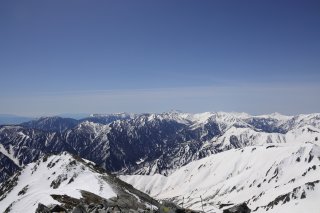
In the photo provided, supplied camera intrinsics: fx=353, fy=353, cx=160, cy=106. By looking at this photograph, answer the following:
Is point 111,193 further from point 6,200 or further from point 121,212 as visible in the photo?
point 121,212

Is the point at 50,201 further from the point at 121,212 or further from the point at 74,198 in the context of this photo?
the point at 121,212

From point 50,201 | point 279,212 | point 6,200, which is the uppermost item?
point 50,201

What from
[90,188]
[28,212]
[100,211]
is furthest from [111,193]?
[100,211]

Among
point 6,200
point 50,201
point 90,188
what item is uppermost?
point 50,201

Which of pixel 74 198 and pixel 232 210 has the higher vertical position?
pixel 232 210

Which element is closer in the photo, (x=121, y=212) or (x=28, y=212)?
(x=121, y=212)

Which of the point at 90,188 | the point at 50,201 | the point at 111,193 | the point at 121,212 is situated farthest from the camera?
the point at 90,188

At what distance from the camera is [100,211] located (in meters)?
58.4

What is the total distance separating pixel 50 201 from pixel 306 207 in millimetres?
145137

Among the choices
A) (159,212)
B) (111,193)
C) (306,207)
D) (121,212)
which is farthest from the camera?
(306,207)

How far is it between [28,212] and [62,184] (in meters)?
96.4

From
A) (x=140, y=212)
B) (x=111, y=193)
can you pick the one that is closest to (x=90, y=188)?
(x=111, y=193)

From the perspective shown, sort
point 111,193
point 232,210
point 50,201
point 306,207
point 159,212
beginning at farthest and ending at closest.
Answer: point 306,207, point 111,193, point 50,201, point 232,210, point 159,212

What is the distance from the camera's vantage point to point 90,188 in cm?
16138
